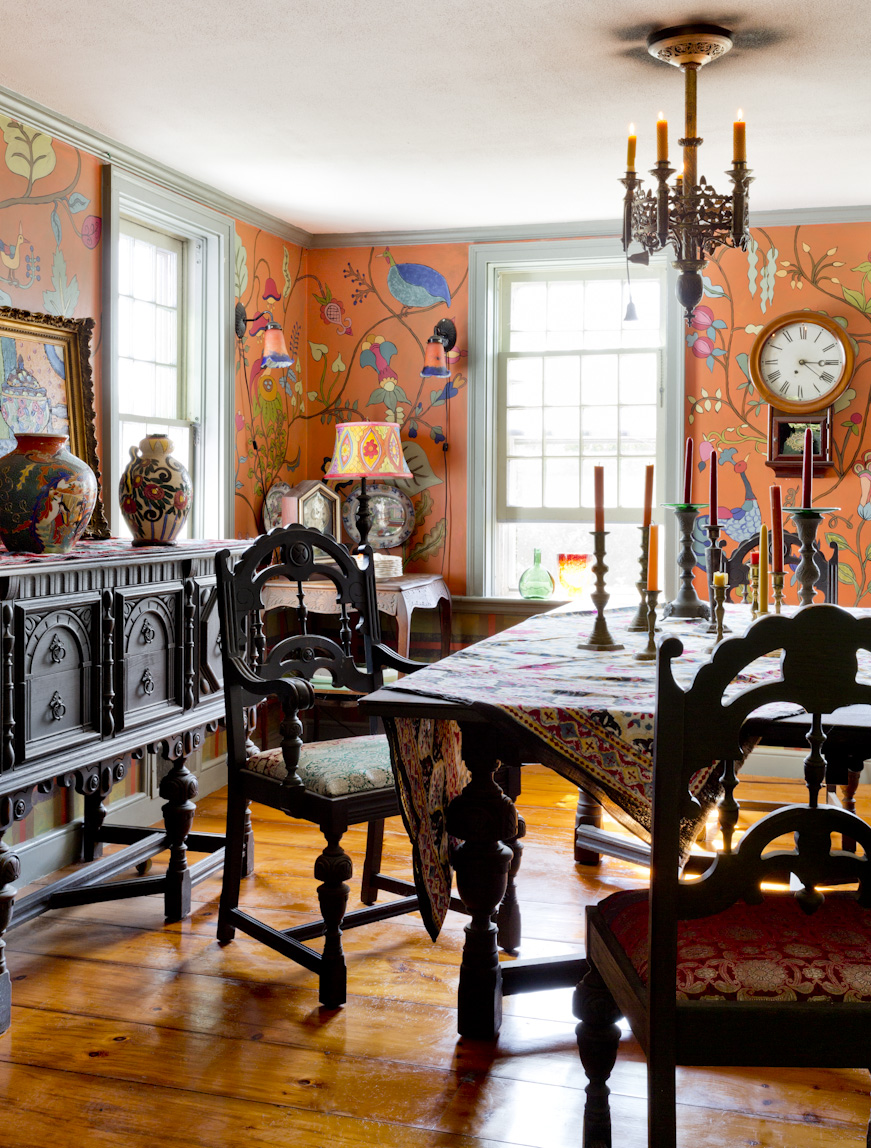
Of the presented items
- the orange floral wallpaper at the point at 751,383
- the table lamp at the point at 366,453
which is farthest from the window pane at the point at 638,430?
the table lamp at the point at 366,453

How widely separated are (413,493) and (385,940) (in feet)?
9.04

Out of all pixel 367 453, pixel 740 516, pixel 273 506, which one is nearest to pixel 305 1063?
pixel 367 453

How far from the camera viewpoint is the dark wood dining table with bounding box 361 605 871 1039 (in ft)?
5.96

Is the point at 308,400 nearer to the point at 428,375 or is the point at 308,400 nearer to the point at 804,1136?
the point at 428,375

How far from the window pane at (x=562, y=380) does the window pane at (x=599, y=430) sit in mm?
102

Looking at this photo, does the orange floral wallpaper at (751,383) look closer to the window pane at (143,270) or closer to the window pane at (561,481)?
the window pane at (561,481)

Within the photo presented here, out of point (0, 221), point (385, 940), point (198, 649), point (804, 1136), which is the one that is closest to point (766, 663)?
point (804, 1136)

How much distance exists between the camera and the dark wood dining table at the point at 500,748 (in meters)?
1.82

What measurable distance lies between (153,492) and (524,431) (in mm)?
2524

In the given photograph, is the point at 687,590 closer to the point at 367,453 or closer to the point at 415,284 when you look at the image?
the point at 367,453

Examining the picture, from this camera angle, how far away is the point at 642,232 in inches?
108

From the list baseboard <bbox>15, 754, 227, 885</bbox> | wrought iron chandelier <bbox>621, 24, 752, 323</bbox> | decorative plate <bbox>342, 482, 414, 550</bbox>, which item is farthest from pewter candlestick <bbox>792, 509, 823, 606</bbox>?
decorative plate <bbox>342, 482, 414, 550</bbox>

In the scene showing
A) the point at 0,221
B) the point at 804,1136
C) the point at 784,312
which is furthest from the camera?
the point at 784,312

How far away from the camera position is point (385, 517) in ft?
16.9
